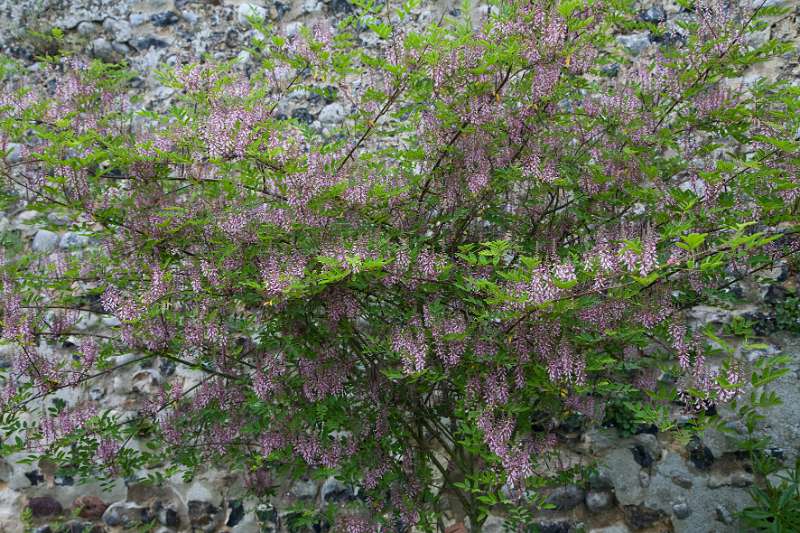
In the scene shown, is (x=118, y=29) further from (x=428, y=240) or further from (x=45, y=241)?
(x=428, y=240)

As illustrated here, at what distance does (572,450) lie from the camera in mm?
4527

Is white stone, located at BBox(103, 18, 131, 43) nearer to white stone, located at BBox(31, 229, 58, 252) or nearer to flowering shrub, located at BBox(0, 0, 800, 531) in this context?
white stone, located at BBox(31, 229, 58, 252)

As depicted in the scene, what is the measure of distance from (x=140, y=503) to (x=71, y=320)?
192 centimetres

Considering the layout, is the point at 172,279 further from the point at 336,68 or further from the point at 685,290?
the point at 685,290

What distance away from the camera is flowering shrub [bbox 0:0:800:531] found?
281cm

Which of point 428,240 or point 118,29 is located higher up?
point 118,29

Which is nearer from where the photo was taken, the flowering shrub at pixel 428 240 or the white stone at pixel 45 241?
the flowering shrub at pixel 428 240

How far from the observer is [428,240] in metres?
3.18

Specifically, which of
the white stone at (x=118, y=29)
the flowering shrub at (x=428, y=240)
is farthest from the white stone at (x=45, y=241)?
the white stone at (x=118, y=29)

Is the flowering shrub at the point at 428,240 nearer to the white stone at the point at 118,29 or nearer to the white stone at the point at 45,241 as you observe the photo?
the white stone at the point at 45,241

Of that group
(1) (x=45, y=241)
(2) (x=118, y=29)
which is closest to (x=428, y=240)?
(1) (x=45, y=241)

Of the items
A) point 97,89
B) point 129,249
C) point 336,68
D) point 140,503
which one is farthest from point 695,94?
point 140,503

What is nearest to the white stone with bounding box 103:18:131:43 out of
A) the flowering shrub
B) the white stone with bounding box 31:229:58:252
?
the white stone with bounding box 31:229:58:252

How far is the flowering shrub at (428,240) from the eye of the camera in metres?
2.81
